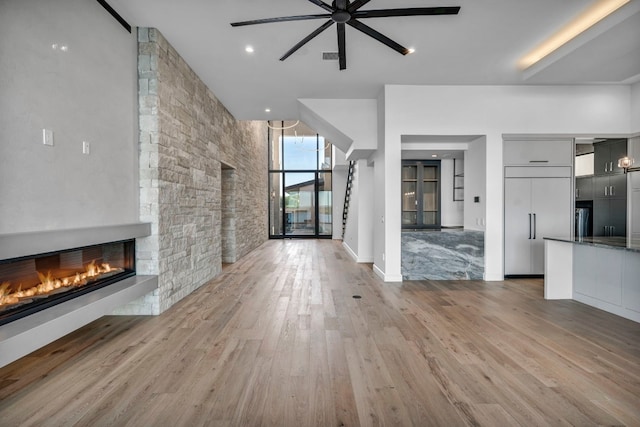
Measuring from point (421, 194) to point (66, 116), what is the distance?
19.4 feet

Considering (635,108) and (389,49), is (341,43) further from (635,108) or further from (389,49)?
(635,108)

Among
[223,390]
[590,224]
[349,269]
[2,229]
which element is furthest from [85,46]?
[590,224]

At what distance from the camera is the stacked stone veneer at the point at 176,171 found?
3393 mm

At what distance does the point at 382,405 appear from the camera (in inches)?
71.2

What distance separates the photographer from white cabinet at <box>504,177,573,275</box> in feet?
16.4

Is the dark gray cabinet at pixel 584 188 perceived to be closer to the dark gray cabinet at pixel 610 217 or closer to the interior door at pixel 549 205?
the dark gray cabinet at pixel 610 217

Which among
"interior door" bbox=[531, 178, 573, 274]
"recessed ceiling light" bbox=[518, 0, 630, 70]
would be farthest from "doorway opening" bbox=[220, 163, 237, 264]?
"interior door" bbox=[531, 178, 573, 274]

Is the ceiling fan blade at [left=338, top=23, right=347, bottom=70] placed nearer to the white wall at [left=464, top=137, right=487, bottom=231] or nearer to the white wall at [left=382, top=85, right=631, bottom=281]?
the white wall at [left=382, top=85, right=631, bottom=281]

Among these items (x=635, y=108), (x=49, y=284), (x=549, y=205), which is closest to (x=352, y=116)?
(x=549, y=205)

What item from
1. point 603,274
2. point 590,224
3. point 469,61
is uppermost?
point 469,61

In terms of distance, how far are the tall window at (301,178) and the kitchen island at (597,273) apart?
324 inches

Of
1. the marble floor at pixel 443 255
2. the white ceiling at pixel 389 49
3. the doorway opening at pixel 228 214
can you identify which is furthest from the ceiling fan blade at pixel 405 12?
the doorway opening at pixel 228 214

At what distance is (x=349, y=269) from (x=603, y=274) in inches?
148

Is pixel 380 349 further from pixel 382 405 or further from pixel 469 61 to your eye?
pixel 469 61
